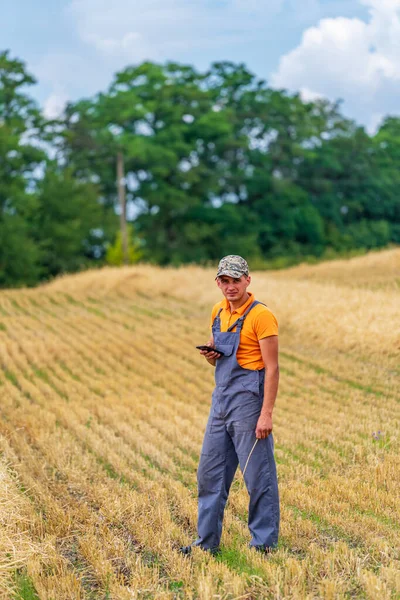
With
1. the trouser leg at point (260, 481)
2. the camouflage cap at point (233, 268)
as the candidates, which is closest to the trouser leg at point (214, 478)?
the trouser leg at point (260, 481)

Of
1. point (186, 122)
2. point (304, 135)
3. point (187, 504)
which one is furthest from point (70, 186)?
point (187, 504)

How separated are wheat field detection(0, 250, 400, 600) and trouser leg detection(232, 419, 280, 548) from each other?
0.18 metres

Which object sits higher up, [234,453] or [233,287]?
[233,287]

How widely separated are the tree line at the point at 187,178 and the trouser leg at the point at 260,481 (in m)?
34.6

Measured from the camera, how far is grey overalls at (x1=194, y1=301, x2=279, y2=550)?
4730mm

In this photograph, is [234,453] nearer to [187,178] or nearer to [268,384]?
[268,384]

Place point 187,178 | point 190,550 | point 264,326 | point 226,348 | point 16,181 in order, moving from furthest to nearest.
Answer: point 187,178, point 16,181, point 190,550, point 226,348, point 264,326

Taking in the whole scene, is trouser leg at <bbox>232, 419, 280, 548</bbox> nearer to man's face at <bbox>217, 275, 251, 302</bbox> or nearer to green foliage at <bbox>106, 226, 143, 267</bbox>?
man's face at <bbox>217, 275, 251, 302</bbox>

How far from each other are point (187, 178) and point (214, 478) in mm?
43240

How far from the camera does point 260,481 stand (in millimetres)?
4727

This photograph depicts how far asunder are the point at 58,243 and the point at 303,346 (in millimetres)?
30138

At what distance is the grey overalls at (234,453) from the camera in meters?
4.73

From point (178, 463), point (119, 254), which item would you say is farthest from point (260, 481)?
Answer: point (119, 254)

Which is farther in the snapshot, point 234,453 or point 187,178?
point 187,178
